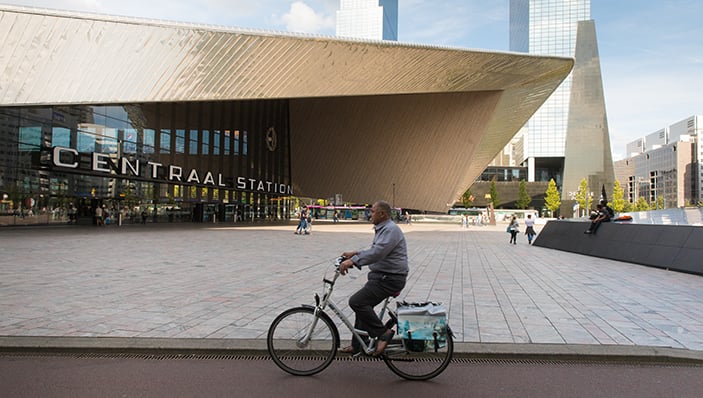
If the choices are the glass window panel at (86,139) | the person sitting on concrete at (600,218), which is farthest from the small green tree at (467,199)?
the person sitting on concrete at (600,218)

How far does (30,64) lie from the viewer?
826 inches

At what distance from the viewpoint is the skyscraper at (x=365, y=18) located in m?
169

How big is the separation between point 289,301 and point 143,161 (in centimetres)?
2872

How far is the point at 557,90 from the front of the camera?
9144 centimetres

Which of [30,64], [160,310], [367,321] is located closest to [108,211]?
[30,64]

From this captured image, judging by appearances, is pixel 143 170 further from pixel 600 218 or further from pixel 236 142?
pixel 600 218

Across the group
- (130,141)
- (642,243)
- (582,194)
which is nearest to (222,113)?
(130,141)

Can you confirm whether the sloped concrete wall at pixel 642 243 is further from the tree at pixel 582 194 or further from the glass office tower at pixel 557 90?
the glass office tower at pixel 557 90

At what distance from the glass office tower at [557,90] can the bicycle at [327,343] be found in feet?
311

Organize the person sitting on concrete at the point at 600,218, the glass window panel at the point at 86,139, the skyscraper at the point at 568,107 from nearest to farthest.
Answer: the person sitting on concrete at the point at 600,218 < the glass window panel at the point at 86,139 < the skyscraper at the point at 568,107

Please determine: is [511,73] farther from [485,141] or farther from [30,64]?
[30,64]

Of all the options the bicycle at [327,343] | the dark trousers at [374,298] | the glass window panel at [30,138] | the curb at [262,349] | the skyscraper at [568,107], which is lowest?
the curb at [262,349]

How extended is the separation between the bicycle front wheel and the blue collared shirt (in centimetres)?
66

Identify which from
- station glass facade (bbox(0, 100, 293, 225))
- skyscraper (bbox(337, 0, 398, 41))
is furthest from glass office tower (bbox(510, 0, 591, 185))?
skyscraper (bbox(337, 0, 398, 41))
